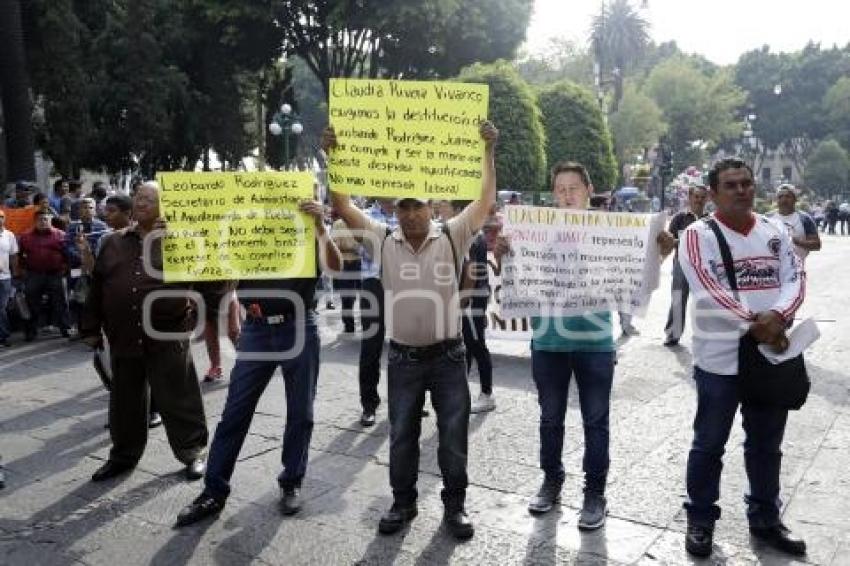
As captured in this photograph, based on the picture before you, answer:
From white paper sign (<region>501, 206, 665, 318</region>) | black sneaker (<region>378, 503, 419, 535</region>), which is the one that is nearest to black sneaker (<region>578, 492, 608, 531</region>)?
black sneaker (<region>378, 503, 419, 535</region>)

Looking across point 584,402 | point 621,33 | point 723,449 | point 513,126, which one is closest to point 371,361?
point 584,402

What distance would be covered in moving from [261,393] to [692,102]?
182ft

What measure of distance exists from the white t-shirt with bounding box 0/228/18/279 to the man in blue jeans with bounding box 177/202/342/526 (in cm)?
682

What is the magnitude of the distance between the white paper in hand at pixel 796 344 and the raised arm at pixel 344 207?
2005 mm

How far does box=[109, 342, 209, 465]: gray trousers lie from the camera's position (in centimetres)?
474

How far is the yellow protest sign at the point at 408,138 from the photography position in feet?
12.8

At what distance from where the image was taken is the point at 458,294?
3.92 metres

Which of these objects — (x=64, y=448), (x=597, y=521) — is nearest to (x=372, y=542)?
(x=597, y=521)

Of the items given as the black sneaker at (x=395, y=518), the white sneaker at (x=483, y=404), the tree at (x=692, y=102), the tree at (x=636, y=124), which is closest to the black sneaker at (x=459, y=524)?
the black sneaker at (x=395, y=518)

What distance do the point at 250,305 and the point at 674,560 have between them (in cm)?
243

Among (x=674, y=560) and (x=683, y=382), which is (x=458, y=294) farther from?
(x=683, y=382)

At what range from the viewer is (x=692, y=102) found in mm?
54188

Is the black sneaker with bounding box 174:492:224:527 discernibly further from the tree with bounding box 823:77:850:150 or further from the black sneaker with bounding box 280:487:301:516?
the tree with bounding box 823:77:850:150

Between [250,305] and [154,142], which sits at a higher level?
[154,142]
